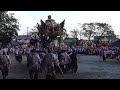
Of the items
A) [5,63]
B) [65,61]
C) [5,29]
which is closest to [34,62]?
[5,63]

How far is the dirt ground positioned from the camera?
7.52 metres

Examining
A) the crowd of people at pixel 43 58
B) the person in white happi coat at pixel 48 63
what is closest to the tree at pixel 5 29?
the crowd of people at pixel 43 58

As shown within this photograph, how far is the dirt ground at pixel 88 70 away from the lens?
7520 millimetres

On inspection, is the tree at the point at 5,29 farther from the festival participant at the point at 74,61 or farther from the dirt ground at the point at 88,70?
the festival participant at the point at 74,61

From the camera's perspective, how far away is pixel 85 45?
8859 millimetres

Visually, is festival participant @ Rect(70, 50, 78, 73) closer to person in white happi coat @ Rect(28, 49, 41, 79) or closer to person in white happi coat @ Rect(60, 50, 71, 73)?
person in white happi coat @ Rect(60, 50, 71, 73)

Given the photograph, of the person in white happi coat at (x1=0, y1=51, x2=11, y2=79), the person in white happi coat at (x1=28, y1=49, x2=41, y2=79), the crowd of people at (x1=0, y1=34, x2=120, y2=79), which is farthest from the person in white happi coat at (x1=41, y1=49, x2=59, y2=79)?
the person in white happi coat at (x1=0, y1=51, x2=11, y2=79)

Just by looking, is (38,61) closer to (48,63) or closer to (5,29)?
(48,63)

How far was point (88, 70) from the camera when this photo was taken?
331 inches

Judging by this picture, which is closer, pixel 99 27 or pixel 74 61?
pixel 74 61
